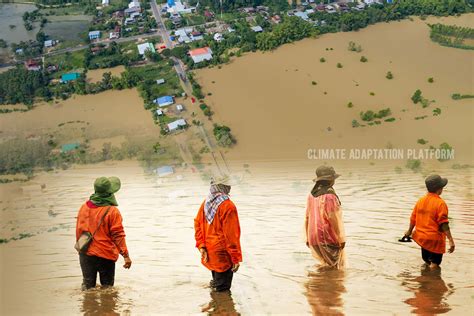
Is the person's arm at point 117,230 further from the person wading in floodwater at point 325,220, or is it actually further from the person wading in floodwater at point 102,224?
the person wading in floodwater at point 325,220

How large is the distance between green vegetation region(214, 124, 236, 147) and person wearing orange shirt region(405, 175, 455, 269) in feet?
29.6

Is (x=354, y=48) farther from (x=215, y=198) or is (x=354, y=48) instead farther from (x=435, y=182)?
(x=215, y=198)

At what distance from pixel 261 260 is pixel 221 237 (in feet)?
4.16

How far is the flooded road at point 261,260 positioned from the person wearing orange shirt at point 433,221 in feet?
0.78

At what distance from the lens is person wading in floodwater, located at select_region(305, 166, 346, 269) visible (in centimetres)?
341

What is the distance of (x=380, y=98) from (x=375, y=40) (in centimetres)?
456

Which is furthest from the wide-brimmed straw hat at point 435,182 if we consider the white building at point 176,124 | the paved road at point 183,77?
the white building at point 176,124

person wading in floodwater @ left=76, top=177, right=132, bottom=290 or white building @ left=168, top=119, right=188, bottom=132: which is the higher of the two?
person wading in floodwater @ left=76, top=177, right=132, bottom=290

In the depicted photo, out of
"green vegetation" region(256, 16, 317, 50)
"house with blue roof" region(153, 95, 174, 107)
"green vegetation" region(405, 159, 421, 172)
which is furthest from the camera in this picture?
"green vegetation" region(256, 16, 317, 50)

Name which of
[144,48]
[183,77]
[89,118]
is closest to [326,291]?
[89,118]

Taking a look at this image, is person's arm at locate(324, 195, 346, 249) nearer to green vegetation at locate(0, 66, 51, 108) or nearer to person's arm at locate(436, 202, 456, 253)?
person's arm at locate(436, 202, 456, 253)

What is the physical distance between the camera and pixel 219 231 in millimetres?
3170

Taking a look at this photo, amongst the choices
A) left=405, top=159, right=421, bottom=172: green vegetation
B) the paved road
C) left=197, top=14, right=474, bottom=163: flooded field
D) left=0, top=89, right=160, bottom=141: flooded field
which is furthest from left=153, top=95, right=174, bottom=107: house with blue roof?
left=405, top=159, right=421, bottom=172: green vegetation

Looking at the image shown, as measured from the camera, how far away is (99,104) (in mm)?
15328
